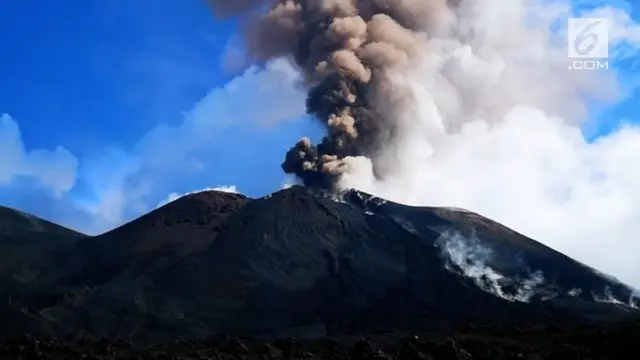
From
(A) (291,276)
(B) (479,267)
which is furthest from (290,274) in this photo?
(B) (479,267)

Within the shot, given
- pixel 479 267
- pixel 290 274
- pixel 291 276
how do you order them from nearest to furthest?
1. pixel 291 276
2. pixel 290 274
3. pixel 479 267

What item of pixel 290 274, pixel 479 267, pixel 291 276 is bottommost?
pixel 291 276

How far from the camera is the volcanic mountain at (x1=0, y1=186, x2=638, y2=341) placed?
6738cm


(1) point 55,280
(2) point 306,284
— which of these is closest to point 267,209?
(2) point 306,284

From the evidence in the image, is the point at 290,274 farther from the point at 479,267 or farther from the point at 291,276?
the point at 479,267

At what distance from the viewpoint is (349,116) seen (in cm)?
8831

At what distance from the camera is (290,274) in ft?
253

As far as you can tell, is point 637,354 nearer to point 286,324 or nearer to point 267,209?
point 286,324

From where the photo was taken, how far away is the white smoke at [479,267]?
250 feet

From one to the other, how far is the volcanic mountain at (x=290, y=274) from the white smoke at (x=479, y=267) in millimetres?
197

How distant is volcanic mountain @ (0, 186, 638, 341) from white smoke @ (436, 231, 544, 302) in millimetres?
197

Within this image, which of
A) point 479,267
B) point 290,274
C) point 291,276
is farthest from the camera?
point 479,267

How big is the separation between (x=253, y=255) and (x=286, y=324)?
14767 mm

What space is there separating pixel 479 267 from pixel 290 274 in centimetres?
1823
